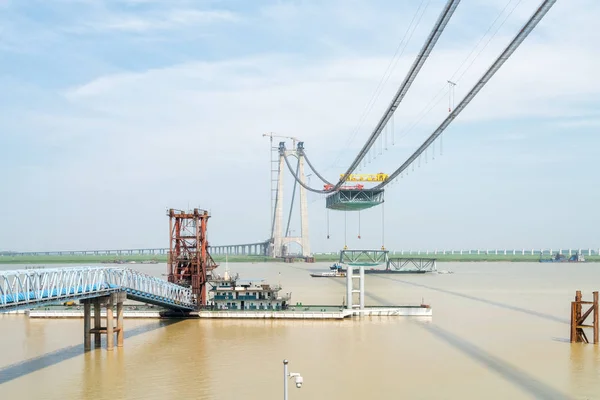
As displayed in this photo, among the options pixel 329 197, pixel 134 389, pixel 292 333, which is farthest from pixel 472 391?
pixel 329 197

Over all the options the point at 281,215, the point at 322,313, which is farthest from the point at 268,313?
the point at 281,215

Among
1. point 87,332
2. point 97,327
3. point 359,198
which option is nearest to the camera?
point 87,332

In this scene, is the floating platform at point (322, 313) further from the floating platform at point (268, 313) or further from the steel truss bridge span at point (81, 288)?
the steel truss bridge span at point (81, 288)

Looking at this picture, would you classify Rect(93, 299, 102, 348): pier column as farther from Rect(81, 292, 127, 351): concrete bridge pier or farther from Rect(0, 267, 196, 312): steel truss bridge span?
Rect(0, 267, 196, 312): steel truss bridge span

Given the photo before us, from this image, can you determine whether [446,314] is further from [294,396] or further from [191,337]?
[294,396]

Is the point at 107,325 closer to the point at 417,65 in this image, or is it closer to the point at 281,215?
the point at 417,65

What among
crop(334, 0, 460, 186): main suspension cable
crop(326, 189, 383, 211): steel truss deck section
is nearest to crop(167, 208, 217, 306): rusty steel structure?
crop(334, 0, 460, 186): main suspension cable

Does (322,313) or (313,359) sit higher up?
(322,313)
